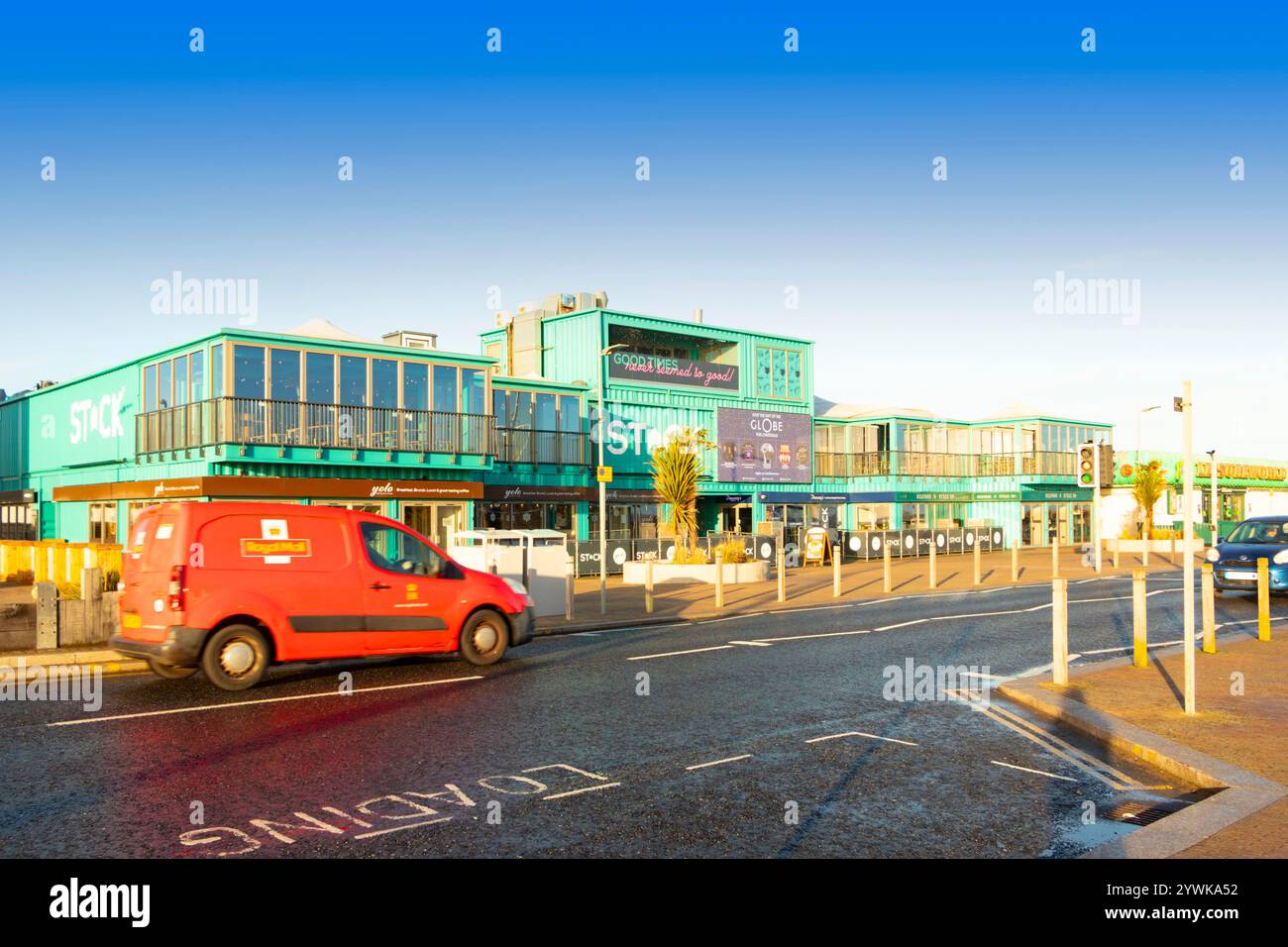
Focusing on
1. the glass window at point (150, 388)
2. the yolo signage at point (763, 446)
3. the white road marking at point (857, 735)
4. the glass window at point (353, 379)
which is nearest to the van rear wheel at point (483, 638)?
the white road marking at point (857, 735)

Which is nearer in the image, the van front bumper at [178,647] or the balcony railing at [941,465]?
the van front bumper at [178,647]

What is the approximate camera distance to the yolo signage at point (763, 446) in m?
41.8

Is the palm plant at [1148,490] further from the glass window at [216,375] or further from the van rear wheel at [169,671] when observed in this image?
the van rear wheel at [169,671]

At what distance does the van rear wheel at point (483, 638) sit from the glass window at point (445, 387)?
16.9 metres

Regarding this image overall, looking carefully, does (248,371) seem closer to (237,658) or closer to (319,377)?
(319,377)

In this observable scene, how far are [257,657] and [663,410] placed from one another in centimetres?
3040

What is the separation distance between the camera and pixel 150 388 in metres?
28.3

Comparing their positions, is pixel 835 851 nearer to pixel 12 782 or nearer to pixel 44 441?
pixel 12 782

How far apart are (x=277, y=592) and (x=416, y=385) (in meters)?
18.2

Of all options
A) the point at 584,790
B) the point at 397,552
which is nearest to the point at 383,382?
the point at 397,552
